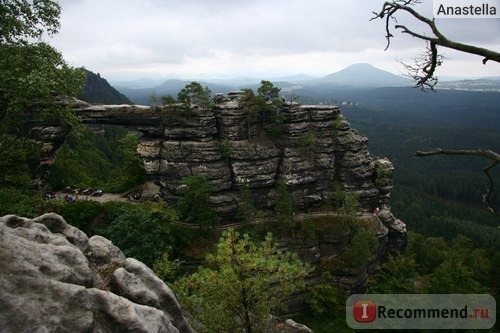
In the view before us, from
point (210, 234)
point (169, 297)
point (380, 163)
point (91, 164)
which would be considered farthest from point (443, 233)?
point (169, 297)

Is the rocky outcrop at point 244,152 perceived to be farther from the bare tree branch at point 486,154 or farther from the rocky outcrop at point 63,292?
the bare tree branch at point 486,154

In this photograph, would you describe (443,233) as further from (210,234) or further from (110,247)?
(110,247)

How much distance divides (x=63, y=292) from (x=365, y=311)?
24.1m

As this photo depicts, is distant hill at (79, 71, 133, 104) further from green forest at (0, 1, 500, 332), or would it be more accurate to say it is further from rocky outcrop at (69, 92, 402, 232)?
rocky outcrop at (69, 92, 402, 232)

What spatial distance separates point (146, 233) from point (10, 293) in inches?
923

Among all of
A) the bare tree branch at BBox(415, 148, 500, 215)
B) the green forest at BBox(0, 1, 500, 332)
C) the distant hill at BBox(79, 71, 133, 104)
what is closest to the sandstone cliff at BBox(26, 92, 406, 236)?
the green forest at BBox(0, 1, 500, 332)

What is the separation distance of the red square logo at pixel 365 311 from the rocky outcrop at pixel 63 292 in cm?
1692

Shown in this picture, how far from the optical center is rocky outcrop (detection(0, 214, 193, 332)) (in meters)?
9.12

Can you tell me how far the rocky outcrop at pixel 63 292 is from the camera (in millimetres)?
9125

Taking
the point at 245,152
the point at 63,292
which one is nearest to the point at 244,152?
the point at 245,152

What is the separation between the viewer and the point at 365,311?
27.9 metres

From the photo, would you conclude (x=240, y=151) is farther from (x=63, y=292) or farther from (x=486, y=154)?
(x=486, y=154)

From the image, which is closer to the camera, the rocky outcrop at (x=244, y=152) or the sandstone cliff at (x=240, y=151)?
the sandstone cliff at (x=240, y=151)

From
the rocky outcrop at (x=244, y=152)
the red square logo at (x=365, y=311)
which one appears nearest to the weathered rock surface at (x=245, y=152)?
the rocky outcrop at (x=244, y=152)
